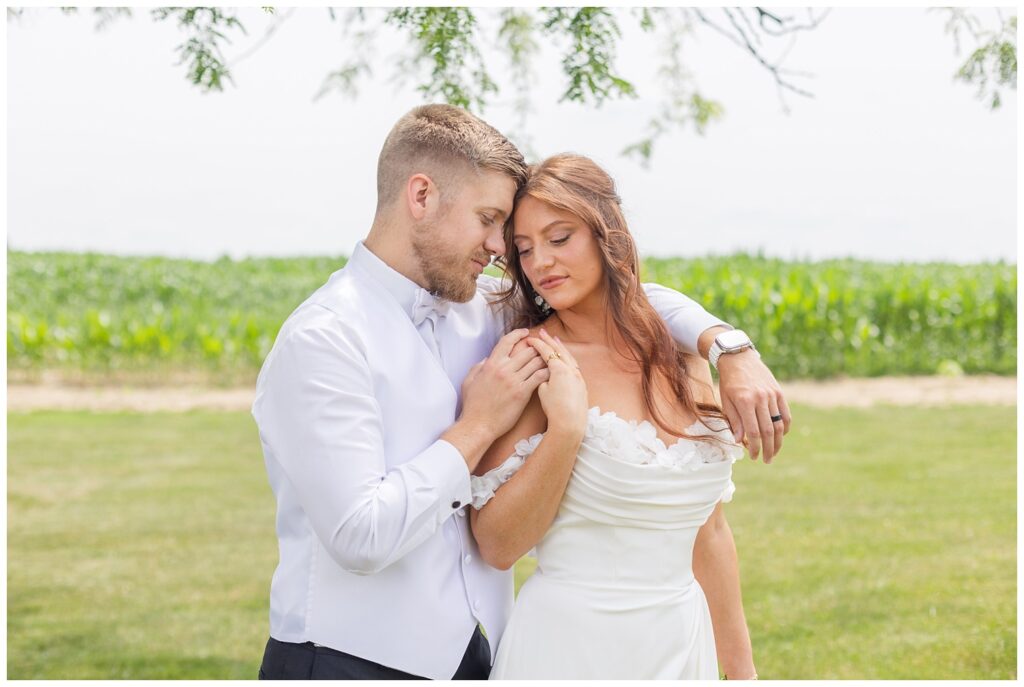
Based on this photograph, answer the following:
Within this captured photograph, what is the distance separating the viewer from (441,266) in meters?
2.74

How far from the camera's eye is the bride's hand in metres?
2.55

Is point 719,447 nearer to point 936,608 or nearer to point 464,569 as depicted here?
point 464,569

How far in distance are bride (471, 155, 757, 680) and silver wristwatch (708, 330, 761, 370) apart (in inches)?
4.2

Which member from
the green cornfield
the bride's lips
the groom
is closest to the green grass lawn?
the green cornfield

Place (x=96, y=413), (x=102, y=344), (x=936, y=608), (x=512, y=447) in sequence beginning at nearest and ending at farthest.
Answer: (x=512, y=447) < (x=936, y=608) < (x=96, y=413) < (x=102, y=344)

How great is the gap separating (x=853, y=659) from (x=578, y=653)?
4.07 m

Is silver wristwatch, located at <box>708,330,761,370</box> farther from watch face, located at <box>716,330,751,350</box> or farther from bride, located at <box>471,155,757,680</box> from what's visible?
bride, located at <box>471,155,757,680</box>

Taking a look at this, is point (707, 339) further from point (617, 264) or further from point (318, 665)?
point (318, 665)

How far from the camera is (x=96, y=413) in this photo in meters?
14.6

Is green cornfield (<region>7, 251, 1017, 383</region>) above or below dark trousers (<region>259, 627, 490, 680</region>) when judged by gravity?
below

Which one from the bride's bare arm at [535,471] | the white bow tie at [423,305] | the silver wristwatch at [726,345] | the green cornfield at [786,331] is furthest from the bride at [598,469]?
the green cornfield at [786,331]

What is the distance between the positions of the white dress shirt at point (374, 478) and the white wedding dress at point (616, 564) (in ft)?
0.49

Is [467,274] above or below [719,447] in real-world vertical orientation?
above

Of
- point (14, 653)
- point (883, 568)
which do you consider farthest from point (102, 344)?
point (883, 568)
